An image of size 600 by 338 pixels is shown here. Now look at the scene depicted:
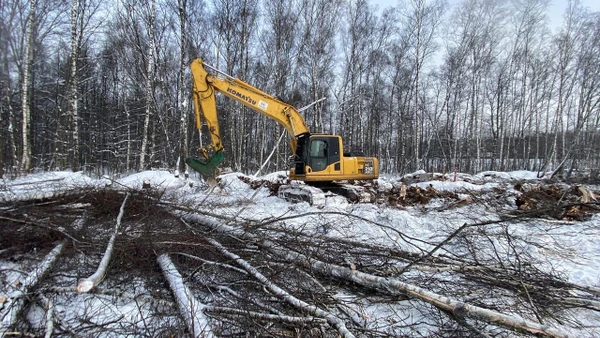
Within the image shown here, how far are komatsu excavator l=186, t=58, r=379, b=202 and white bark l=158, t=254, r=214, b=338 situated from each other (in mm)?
6266

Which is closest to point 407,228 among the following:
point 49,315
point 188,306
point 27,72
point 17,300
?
point 188,306

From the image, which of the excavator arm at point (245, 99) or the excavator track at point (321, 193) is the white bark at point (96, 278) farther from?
the excavator arm at point (245, 99)

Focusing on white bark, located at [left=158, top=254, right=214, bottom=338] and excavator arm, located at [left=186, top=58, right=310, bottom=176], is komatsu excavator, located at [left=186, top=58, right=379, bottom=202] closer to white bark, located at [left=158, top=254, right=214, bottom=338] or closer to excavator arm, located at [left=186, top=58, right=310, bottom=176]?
excavator arm, located at [left=186, top=58, right=310, bottom=176]

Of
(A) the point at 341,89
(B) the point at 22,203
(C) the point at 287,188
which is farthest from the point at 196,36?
(B) the point at 22,203

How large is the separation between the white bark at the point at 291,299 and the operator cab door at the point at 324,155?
578 cm

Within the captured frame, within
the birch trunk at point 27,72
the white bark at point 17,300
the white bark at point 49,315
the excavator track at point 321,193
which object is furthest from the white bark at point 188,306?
the birch trunk at point 27,72

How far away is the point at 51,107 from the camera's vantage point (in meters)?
20.9

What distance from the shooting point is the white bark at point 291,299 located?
204 centimetres

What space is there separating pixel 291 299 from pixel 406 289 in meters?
0.96

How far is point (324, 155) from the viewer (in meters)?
9.11

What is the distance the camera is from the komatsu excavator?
9.04 m

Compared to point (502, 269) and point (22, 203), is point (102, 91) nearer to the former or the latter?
point (22, 203)

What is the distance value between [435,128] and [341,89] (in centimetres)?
981

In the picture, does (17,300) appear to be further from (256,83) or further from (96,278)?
(256,83)
